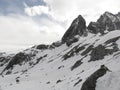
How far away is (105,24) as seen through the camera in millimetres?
128250

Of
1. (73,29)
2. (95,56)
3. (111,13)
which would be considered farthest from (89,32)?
(95,56)

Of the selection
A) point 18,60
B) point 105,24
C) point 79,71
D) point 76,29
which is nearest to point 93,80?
point 79,71

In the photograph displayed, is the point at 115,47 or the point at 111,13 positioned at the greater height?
the point at 111,13

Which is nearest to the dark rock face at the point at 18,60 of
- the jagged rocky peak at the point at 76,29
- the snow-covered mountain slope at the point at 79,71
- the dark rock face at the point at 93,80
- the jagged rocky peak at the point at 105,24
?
the snow-covered mountain slope at the point at 79,71

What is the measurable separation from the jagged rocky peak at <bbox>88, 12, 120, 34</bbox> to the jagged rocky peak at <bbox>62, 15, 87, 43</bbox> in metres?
5.07

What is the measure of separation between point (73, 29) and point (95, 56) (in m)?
71.3

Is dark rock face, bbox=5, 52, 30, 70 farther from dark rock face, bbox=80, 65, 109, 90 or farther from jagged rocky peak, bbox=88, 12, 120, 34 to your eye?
dark rock face, bbox=80, 65, 109, 90

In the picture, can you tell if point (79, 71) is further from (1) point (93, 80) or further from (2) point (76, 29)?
(2) point (76, 29)

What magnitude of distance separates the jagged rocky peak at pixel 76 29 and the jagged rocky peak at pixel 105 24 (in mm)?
5073

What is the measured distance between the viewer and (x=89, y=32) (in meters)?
118

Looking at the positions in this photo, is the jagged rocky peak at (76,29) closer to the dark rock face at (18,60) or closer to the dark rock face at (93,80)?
the dark rock face at (18,60)

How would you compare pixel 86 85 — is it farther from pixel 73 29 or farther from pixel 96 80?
pixel 73 29

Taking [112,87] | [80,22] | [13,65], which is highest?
[80,22]

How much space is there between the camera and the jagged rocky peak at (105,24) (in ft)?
393
